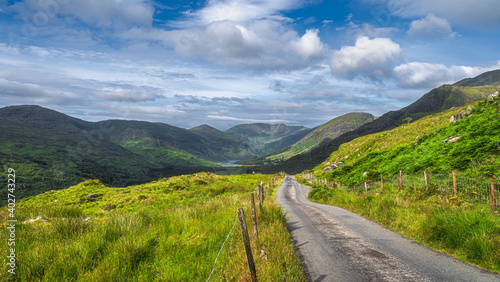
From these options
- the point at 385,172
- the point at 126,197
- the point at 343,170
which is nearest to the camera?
the point at 385,172

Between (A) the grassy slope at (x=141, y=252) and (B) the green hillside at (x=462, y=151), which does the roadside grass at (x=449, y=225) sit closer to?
(B) the green hillside at (x=462, y=151)

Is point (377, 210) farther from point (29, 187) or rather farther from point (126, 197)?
point (29, 187)

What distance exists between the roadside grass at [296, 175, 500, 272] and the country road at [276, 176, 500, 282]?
49 cm

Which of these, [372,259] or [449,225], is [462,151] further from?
[372,259]

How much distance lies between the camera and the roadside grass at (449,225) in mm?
6500

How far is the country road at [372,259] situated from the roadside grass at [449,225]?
1.61ft

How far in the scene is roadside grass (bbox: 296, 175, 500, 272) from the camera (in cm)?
650

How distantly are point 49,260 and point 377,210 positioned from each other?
14.8 m

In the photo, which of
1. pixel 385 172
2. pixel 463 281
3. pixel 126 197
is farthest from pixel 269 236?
pixel 126 197

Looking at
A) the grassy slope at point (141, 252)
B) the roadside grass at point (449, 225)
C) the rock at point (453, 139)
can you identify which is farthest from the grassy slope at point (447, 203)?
the grassy slope at point (141, 252)

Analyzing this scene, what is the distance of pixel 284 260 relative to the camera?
6.44 metres

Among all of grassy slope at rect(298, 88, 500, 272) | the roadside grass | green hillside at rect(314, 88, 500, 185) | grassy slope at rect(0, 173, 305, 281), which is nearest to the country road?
the roadside grass

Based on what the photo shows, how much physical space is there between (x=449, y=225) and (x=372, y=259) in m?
3.46

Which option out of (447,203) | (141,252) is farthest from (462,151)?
(141,252)
